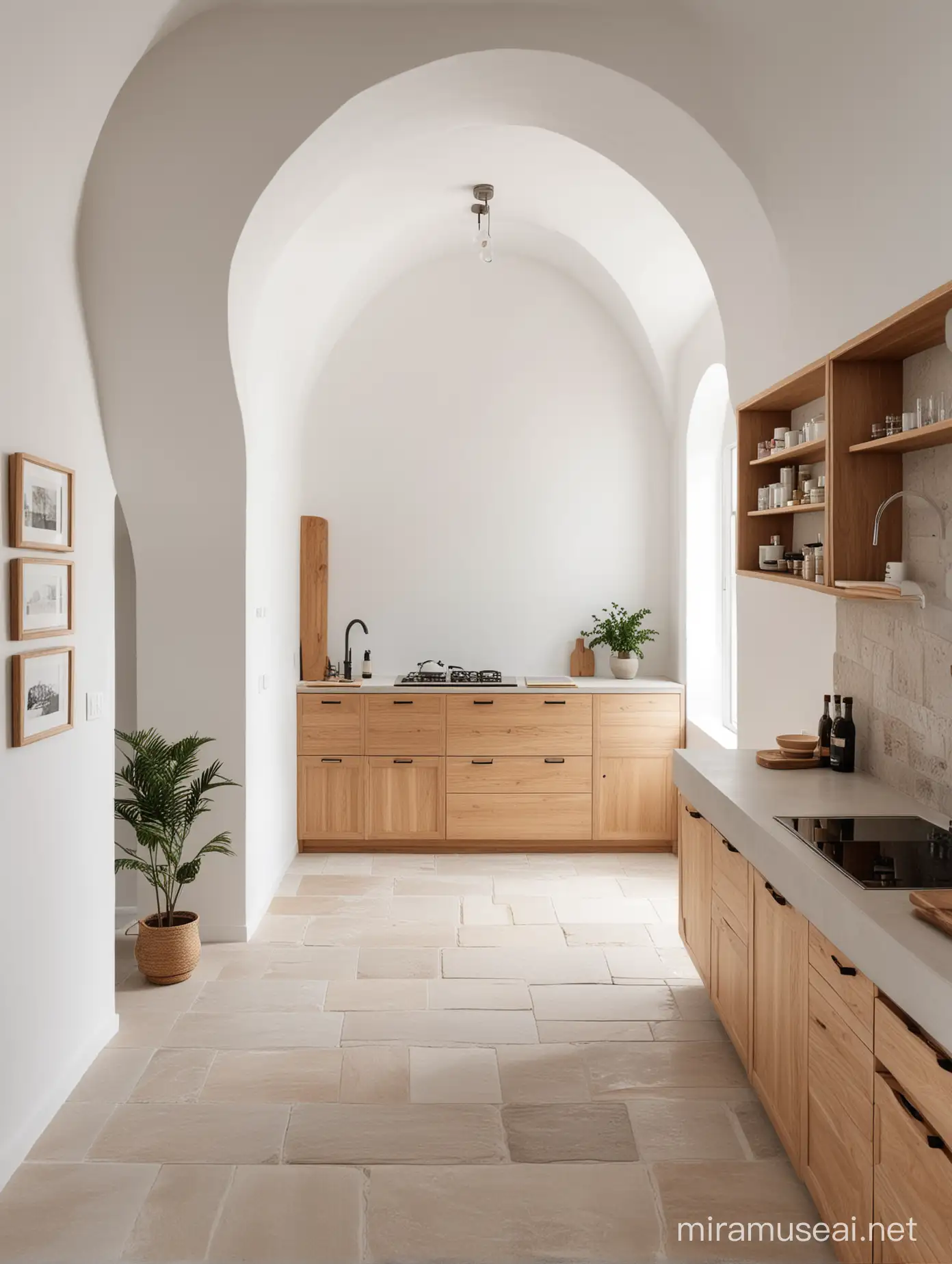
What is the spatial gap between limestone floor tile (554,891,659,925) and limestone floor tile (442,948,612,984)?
43 centimetres

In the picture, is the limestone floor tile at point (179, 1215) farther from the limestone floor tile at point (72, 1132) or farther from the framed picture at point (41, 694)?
the framed picture at point (41, 694)

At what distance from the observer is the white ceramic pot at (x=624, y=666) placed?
6.05 metres

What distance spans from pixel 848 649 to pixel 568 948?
6.08ft

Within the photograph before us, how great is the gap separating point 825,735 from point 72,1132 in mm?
2560

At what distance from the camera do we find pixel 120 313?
3.63 m

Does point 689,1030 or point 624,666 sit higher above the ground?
point 624,666

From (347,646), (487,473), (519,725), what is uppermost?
(487,473)

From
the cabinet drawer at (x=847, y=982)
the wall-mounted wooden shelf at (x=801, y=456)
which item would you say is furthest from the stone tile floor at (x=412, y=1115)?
the wall-mounted wooden shelf at (x=801, y=456)

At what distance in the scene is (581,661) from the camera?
6285 mm

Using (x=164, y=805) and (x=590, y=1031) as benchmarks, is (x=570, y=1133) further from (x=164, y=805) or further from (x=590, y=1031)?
(x=164, y=805)

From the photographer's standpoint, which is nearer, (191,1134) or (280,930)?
(191,1134)

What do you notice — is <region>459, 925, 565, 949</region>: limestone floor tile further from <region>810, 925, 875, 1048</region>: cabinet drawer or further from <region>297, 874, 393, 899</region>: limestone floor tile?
<region>810, 925, 875, 1048</region>: cabinet drawer

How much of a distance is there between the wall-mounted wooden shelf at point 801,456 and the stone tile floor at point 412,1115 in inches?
77.6

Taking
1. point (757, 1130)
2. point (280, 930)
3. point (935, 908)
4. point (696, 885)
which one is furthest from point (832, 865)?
point (280, 930)
